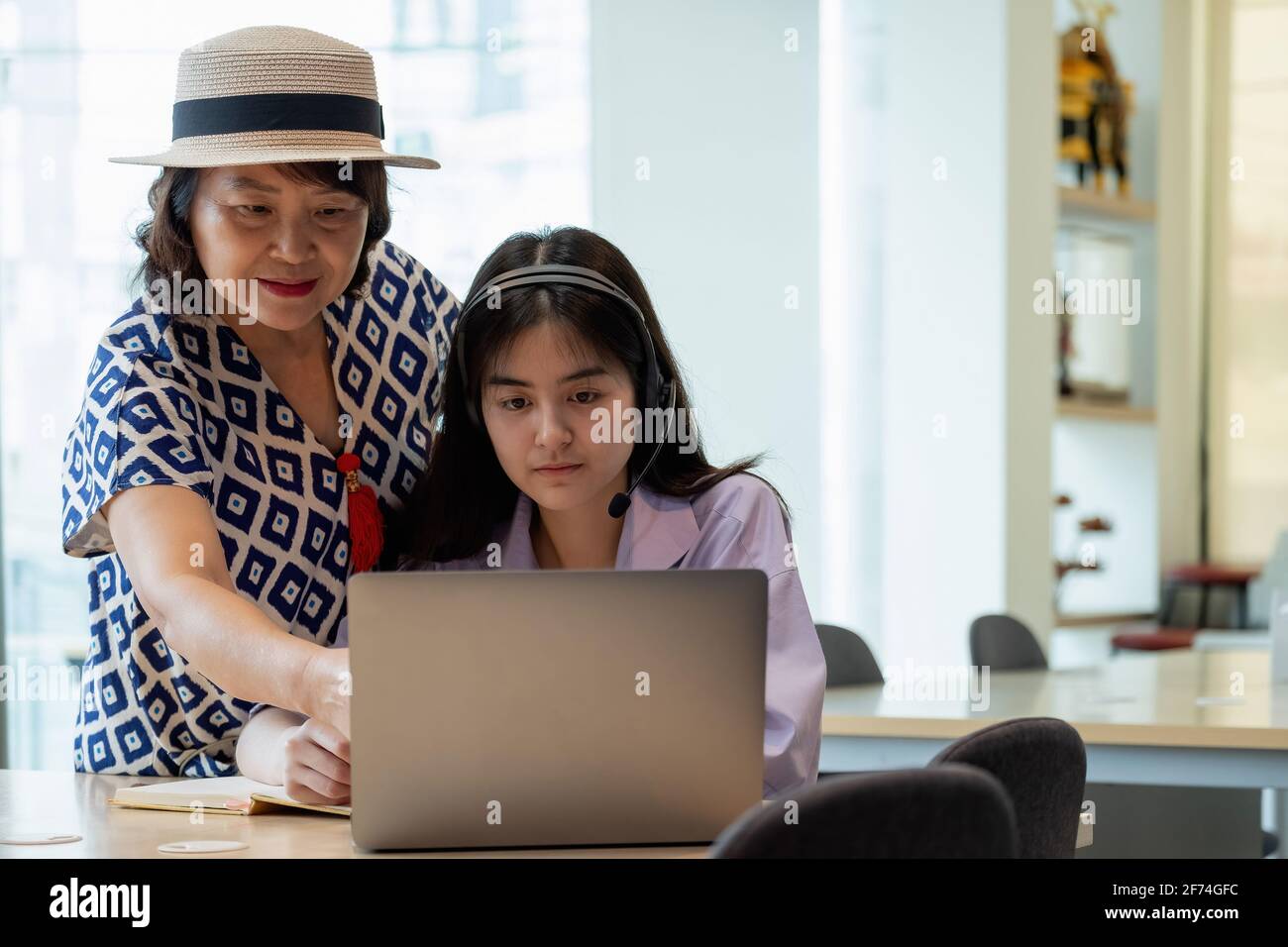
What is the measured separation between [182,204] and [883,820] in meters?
1.12

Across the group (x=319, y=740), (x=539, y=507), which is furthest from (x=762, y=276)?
(x=319, y=740)

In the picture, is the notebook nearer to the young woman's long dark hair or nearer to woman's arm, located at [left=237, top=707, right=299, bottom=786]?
woman's arm, located at [left=237, top=707, right=299, bottom=786]

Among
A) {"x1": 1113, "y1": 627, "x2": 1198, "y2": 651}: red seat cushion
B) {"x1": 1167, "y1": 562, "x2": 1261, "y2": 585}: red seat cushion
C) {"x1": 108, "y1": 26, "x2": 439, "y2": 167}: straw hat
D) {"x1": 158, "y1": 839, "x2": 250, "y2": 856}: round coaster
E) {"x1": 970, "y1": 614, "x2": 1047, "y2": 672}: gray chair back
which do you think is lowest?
{"x1": 1113, "y1": 627, "x2": 1198, "y2": 651}: red seat cushion

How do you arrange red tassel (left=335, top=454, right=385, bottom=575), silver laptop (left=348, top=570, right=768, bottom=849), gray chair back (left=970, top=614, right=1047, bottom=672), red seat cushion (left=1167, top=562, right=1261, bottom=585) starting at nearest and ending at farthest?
silver laptop (left=348, top=570, right=768, bottom=849), red tassel (left=335, top=454, right=385, bottom=575), gray chair back (left=970, top=614, right=1047, bottom=672), red seat cushion (left=1167, top=562, right=1261, bottom=585)

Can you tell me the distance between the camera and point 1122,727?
2.39 metres

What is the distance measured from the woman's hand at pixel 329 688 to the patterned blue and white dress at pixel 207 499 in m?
0.34

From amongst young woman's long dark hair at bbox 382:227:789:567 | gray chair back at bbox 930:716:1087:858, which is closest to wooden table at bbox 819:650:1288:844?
young woman's long dark hair at bbox 382:227:789:567

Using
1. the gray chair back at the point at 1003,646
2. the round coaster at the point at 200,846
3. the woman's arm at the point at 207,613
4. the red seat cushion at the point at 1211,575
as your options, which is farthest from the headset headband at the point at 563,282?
the red seat cushion at the point at 1211,575

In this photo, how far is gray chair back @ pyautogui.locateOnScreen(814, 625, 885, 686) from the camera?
3082mm

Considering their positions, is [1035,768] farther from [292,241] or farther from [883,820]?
[292,241]

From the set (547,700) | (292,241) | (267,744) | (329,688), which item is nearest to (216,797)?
(267,744)

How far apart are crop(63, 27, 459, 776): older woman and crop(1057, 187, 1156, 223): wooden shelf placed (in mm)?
3408

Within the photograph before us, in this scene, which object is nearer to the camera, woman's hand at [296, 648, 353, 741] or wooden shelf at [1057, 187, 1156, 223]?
woman's hand at [296, 648, 353, 741]

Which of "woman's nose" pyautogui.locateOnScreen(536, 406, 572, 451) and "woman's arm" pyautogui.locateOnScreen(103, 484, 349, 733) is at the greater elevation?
"woman's nose" pyautogui.locateOnScreen(536, 406, 572, 451)
